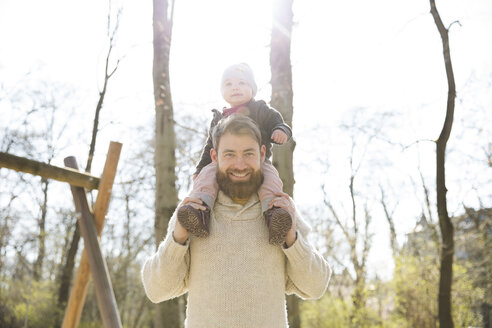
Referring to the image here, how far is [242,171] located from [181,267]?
55 centimetres

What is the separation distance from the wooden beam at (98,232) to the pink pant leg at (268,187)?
6.42 feet

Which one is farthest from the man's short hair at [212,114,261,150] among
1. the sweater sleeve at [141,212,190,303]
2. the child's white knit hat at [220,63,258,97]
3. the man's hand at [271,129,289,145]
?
the sweater sleeve at [141,212,190,303]

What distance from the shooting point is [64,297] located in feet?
34.6

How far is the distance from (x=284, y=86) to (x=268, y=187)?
9.72ft

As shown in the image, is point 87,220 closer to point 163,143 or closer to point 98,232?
point 98,232

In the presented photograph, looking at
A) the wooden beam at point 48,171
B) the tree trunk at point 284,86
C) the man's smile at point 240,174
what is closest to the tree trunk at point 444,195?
the tree trunk at point 284,86

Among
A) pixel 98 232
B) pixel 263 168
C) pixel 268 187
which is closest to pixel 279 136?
pixel 263 168

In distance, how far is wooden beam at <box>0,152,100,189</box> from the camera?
288 centimetres

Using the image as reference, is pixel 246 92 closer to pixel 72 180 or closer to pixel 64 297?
pixel 72 180

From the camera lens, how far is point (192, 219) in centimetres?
176

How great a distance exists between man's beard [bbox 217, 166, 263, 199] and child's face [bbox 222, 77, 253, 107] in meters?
0.51

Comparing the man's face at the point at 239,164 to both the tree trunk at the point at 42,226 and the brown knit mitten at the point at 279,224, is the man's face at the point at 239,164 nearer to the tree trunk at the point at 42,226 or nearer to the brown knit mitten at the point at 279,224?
the brown knit mitten at the point at 279,224

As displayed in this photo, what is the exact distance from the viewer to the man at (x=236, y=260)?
1.79 m

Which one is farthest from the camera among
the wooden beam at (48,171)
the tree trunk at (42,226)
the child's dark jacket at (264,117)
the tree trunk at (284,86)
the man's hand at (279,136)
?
the tree trunk at (42,226)
